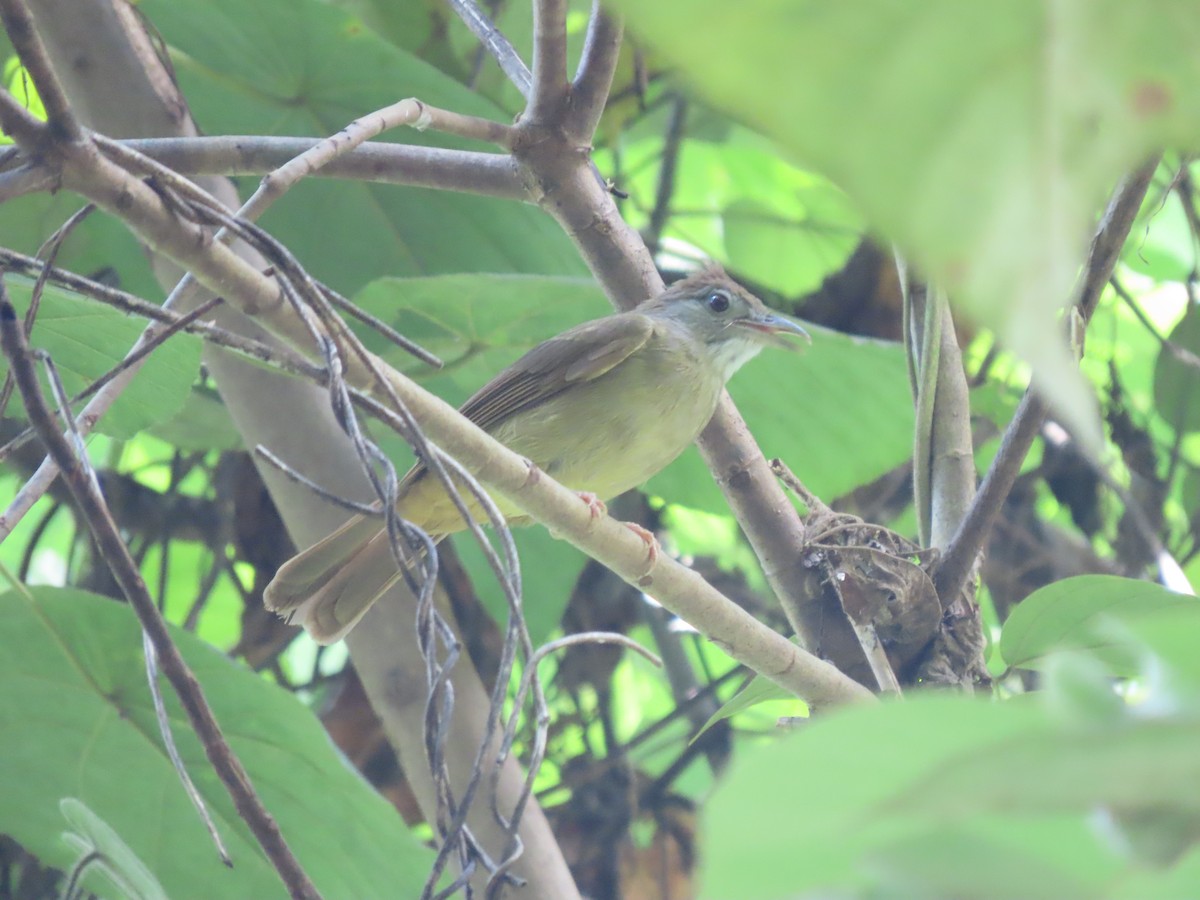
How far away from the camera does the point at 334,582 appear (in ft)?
9.54

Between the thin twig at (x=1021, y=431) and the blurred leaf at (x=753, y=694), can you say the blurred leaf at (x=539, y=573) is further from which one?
the thin twig at (x=1021, y=431)

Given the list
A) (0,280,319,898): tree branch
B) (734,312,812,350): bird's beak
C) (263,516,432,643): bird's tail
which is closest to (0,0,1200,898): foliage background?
(734,312,812,350): bird's beak

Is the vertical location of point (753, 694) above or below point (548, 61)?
below

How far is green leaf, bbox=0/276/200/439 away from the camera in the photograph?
7.30 feet

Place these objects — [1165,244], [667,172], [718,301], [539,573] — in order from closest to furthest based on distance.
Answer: [539,573] < [718,301] < [667,172] < [1165,244]

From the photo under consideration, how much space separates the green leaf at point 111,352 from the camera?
2.22 meters

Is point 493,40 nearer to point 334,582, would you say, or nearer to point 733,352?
point 334,582

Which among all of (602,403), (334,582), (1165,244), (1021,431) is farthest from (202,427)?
(1165,244)

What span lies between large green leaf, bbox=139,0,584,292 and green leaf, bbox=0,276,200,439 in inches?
47.1

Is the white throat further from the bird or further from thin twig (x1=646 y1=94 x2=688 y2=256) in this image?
thin twig (x1=646 y1=94 x2=688 y2=256)

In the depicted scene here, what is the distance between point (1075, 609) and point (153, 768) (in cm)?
193

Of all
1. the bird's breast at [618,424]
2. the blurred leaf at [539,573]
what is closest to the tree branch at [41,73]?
the blurred leaf at [539,573]

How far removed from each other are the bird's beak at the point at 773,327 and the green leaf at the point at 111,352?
70.8 inches

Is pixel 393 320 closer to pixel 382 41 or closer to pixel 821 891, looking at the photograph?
pixel 382 41
